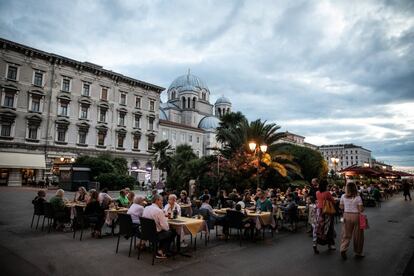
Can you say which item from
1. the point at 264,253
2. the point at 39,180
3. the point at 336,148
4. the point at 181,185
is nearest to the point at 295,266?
the point at 264,253

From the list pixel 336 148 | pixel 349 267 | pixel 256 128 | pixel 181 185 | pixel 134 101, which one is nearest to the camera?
pixel 349 267

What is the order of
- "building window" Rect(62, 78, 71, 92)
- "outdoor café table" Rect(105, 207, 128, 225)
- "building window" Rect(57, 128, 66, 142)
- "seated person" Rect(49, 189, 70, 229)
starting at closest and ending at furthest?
"outdoor café table" Rect(105, 207, 128, 225)
"seated person" Rect(49, 189, 70, 229)
"building window" Rect(57, 128, 66, 142)
"building window" Rect(62, 78, 71, 92)

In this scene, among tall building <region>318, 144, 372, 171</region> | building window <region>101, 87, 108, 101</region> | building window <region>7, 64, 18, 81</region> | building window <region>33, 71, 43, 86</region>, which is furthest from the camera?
tall building <region>318, 144, 372, 171</region>

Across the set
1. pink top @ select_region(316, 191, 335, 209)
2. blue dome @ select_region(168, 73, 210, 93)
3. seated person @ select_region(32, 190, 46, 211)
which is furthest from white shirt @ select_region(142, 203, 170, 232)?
blue dome @ select_region(168, 73, 210, 93)

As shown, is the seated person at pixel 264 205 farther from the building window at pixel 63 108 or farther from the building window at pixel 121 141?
the building window at pixel 121 141

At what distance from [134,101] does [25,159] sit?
62.5 feet

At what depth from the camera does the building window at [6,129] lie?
112ft

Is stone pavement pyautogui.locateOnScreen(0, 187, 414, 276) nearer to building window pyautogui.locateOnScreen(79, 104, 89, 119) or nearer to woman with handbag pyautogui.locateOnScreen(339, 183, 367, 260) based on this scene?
woman with handbag pyautogui.locateOnScreen(339, 183, 367, 260)

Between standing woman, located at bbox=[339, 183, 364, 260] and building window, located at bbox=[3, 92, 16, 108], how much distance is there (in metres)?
40.2

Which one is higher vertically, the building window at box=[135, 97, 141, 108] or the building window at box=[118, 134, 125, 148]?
the building window at box=[135, 97, 141, 108]

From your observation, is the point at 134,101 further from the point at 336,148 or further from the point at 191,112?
the point at 336,148

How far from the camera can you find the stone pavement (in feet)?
20.2

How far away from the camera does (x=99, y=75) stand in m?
43.4

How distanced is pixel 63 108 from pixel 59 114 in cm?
115
